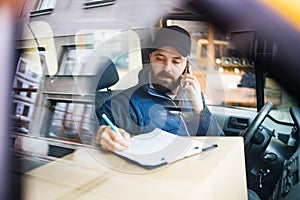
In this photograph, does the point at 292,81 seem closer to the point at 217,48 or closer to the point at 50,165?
the point at 217,48

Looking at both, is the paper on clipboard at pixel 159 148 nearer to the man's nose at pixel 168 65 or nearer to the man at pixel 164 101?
the man at pixel 164 101

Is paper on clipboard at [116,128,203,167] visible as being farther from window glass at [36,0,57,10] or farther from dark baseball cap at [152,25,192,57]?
window glass at [36,0,57,10]

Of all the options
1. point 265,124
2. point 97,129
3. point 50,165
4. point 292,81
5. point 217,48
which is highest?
point 217,48

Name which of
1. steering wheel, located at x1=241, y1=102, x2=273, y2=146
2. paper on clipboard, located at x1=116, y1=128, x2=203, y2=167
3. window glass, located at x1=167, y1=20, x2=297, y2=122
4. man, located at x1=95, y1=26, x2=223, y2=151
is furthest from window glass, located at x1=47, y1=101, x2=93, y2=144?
steering wheel, located at x1=241, y1=102, x2=273, y2=146

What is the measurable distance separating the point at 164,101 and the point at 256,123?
39 centimetres

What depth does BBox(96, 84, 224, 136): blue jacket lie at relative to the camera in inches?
55.6

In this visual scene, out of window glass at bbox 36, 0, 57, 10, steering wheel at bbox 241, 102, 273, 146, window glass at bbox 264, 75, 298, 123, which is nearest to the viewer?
window glass at bbox 264, 75, 298, 123

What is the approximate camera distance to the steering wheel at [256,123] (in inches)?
45.3

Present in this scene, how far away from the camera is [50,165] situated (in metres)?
1.33

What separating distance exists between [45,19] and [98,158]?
541mm

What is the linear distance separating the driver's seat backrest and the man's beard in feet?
0.54

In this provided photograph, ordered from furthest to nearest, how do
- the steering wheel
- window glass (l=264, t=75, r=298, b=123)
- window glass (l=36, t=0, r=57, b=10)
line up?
window glass (l=36, t=0, r=57, b=10) → the steering wheel → window glass (l=264, t=75, r=298, b=123)

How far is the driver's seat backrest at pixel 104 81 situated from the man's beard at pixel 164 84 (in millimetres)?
164

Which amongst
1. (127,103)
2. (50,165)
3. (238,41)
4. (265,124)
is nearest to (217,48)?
(238,41)
